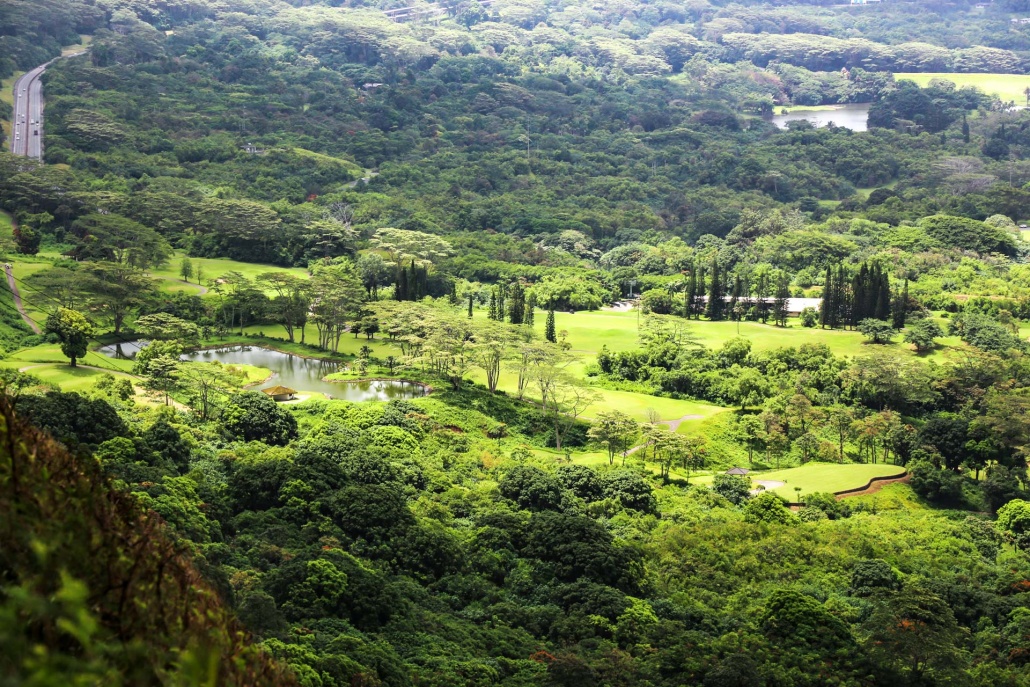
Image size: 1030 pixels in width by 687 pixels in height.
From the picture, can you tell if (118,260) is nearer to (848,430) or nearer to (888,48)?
(848,430)

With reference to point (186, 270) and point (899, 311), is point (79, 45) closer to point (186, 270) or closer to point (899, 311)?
point (186, 270)

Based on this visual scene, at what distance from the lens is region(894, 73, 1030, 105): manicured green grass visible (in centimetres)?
11100

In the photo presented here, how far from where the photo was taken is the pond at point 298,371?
36844 mm

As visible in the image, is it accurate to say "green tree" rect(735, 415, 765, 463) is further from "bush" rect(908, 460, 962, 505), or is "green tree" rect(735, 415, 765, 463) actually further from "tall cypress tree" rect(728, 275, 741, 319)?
"tall cypress tree" rect(728, 275, 741, 319)

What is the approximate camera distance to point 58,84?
254 ft

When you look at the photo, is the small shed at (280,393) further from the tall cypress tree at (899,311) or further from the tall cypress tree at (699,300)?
the tall cypress tree at (899,311)

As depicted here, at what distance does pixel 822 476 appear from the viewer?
30.6 metres

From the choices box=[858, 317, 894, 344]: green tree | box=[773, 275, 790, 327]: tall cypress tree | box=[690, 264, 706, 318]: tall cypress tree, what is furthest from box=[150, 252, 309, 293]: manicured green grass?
box=[858, 317, 894, 344]: green tree

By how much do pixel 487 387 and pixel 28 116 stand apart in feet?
165

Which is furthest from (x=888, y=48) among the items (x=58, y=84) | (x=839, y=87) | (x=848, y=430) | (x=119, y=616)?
(x=119, y=616)

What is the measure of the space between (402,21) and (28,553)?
124286mm

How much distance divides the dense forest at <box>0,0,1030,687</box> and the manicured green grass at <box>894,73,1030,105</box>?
16.3m

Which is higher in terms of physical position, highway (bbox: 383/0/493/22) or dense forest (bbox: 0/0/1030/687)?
highway (bbox: 383/0/493/22)

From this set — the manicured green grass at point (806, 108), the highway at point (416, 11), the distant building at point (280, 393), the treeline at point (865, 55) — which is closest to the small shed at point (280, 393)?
the distant building at point (280, 393)
